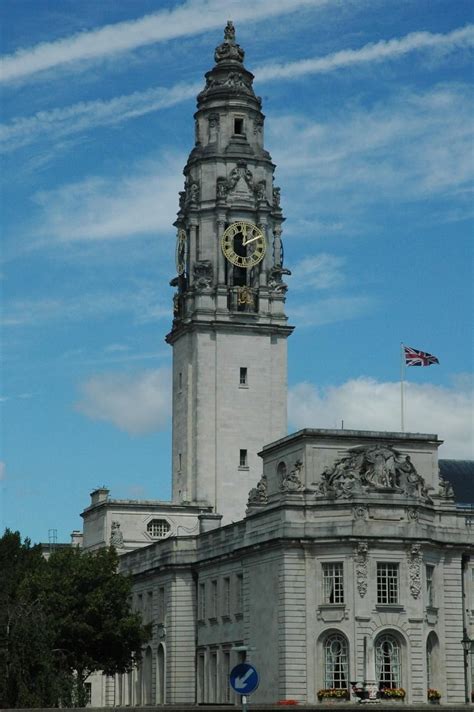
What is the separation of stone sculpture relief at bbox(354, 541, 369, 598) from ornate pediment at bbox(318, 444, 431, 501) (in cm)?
320

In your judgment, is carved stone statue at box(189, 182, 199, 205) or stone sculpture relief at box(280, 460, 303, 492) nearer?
stone sculpture relief at box(280, 460, 303, 492)

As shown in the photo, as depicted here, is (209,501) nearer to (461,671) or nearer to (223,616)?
(223,616)

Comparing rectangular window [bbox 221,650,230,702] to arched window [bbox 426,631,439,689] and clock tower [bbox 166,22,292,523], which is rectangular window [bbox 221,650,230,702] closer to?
arched window [bbox 426,631,439,689]

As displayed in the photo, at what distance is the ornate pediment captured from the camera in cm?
9362

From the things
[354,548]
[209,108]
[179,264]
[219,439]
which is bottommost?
[354,548]

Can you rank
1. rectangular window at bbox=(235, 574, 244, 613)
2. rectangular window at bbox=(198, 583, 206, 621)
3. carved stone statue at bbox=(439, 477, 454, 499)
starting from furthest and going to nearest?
rectangular window at bbox=(198, 583, 206, 621)
rectangular window at bbox=(235, 574, 244, 613)
carved stone statue at bbox=(439, 477, 454, 499)

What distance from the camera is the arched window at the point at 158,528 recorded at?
127 m

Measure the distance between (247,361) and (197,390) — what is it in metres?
5.00

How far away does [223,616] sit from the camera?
4060 inches

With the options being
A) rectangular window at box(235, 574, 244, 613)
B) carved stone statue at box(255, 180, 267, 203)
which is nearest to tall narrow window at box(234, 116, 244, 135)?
carved stone statue at box(255, 180, 267, 203)

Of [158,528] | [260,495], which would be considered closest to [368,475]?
[260,495]

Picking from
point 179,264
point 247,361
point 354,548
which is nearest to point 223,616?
point 354,548

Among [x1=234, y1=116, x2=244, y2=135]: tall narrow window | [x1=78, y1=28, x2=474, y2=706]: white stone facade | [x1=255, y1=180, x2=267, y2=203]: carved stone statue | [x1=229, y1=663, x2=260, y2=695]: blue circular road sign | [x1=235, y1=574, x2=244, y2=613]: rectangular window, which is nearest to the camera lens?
[x1=229, y1=663, x2=260, y2=695]: blue circular road sign

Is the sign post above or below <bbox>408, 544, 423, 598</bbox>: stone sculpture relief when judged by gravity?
below
